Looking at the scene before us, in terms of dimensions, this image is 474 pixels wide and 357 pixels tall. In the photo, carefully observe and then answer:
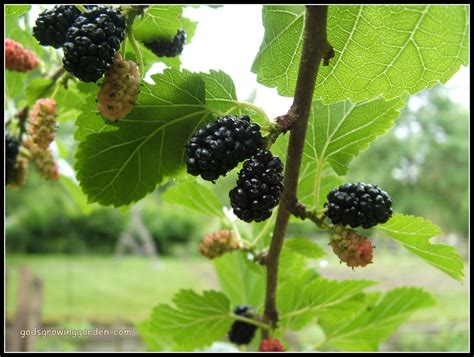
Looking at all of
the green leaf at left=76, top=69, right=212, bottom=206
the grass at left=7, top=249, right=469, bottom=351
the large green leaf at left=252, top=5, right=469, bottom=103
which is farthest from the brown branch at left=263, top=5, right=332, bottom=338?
the grass at left=7, top=249, right=469, bottom=351

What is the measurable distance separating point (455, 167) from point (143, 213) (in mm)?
7763

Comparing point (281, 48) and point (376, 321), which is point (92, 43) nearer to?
point (281, 48)

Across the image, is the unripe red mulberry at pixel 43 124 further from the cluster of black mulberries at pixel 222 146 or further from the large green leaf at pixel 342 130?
the large green leaf at pixel 342 130

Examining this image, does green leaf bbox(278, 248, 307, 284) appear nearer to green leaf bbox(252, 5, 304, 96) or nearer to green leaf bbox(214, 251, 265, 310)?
green leaf bbox(214, 251, 265, 310)

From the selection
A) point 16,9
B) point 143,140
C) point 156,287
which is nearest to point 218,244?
point 143,140

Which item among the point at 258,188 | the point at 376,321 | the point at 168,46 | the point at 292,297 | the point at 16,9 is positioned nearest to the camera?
the point at 258,188

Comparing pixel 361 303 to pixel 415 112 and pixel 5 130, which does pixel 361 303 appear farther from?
pixel 415 112

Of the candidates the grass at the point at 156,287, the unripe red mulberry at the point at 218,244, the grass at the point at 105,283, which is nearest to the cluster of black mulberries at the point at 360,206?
the unripe red mulberry at the point at 218,244

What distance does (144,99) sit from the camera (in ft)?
2.29

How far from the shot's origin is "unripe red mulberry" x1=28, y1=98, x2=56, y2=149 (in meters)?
0.81

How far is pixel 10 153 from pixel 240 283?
1.83 feet

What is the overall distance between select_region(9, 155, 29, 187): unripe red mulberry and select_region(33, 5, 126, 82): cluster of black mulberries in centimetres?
35

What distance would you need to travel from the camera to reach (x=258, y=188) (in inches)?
23.3

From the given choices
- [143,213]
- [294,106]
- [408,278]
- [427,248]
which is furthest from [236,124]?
[143,213]
